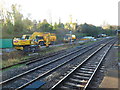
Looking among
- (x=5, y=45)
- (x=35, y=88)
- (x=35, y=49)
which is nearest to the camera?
(x=35, y=88)

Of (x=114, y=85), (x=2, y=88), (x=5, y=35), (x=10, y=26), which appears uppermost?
(x=10, y=26)

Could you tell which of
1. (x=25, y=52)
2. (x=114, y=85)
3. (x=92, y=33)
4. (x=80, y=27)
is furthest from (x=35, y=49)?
(x=92, y=33)

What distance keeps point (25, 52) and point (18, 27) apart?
1523 cm

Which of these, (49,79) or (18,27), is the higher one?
(18,27)

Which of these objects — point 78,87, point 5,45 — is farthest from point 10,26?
point 78,87

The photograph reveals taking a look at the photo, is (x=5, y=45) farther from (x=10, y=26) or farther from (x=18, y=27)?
(x=18, y=27)

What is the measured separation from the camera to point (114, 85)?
4.76 m

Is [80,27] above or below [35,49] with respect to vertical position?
above

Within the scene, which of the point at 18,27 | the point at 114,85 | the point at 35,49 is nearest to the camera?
the point at 114,85

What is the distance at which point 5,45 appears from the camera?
19.5 metres

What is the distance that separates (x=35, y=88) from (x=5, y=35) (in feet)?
72.3

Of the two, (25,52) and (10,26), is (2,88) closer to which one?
(25,52)

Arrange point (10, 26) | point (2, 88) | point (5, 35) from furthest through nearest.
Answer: point (10, 26)
point (5, 35)
point (2, 88)

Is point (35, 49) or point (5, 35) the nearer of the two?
point (35, 49)
